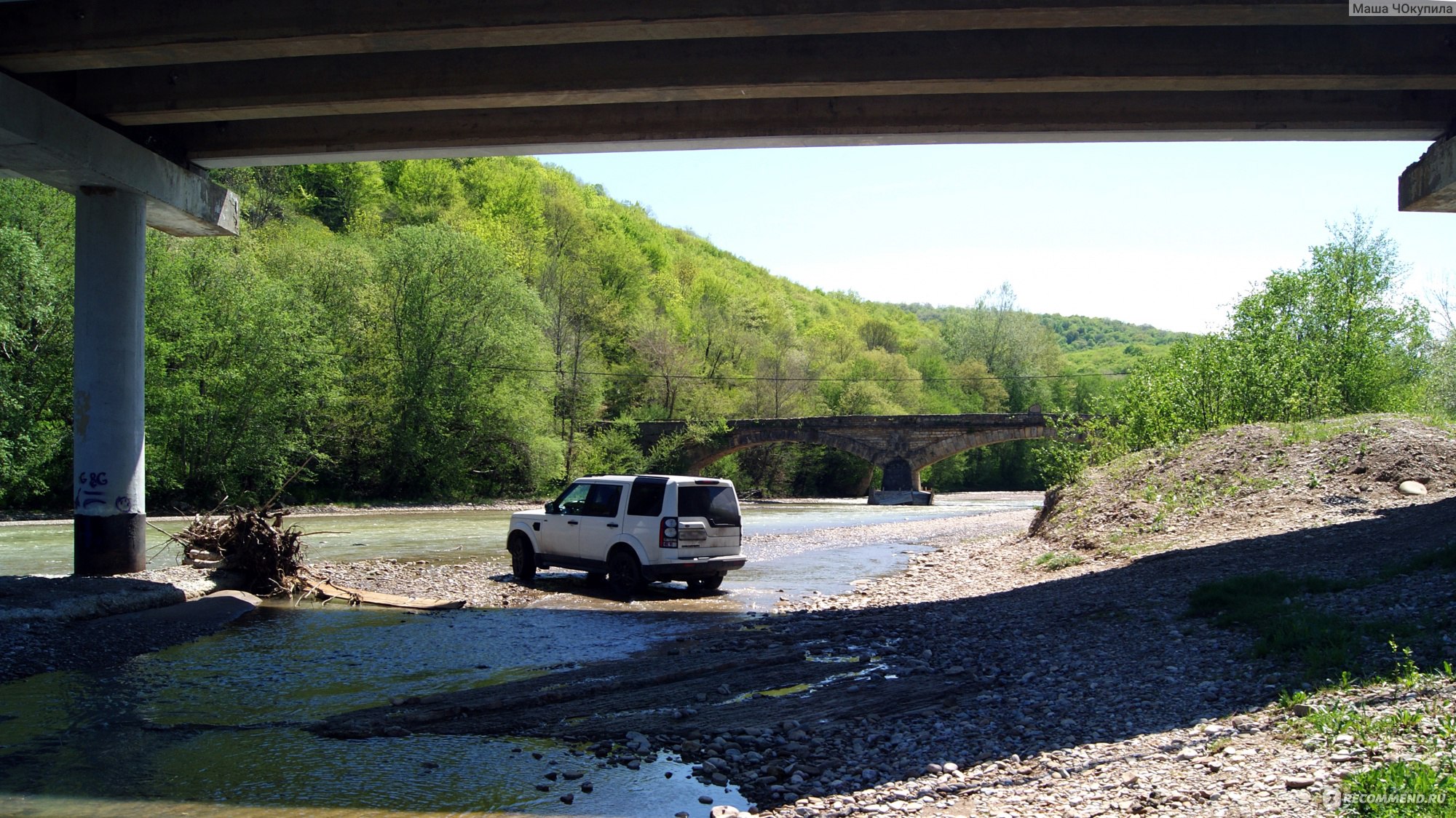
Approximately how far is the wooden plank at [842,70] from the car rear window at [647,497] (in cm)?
598

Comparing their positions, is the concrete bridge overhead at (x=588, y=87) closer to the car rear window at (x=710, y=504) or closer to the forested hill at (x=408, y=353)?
the car rear window at (x=710, y=504)

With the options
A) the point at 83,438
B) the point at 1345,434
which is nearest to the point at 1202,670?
the point at 1345,434

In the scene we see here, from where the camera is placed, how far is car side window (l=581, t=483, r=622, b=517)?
1619cm

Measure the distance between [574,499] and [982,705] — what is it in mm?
9875

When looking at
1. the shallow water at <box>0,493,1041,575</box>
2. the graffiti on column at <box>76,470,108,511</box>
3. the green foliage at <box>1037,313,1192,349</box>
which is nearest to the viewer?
the graffiti on column at <box>76,470,108,511</box>

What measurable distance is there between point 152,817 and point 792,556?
2002 centimetres

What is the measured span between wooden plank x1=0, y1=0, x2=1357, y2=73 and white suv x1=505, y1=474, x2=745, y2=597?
696cm

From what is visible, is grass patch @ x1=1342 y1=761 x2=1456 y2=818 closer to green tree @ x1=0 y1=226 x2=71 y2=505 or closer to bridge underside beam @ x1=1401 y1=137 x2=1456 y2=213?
bridge underside beam @ x1=1401 y1=137 x2=1456 y2=213

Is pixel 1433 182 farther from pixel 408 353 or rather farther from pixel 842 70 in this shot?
pixel 408 353

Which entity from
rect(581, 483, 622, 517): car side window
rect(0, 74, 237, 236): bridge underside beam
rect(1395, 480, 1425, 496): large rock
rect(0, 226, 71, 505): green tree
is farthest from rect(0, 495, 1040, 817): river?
rect(0, 226, 71, 505): green tree

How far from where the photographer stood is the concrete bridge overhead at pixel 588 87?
1129cm

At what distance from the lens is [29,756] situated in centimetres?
716

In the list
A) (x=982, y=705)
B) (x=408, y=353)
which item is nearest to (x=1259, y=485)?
(x=982, y=705)

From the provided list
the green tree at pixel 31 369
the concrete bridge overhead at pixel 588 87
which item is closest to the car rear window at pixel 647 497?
the concrete bridge overhead at pixel 588 87
